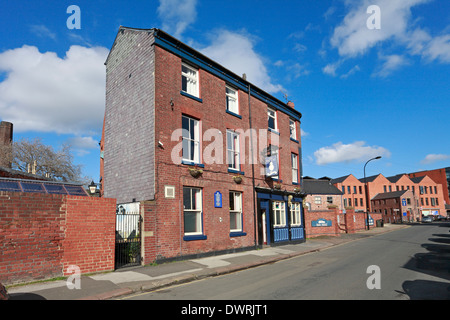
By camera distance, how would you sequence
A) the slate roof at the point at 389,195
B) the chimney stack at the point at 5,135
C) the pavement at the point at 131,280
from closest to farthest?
1. the pavement at the point at 131,280
2. the chimney stack at the point at 5,135
3. the slate roof at the point at 389,195

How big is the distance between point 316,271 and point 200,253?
5.61 m

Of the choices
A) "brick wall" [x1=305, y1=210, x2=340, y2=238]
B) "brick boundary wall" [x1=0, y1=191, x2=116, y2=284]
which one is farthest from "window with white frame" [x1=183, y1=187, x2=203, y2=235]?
"brick wall" [x1=305, y1=210, x2=340, y2=238]

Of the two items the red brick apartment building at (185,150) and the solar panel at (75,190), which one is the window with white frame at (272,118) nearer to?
the red brick apartment building at (185,150)

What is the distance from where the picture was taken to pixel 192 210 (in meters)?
14.5

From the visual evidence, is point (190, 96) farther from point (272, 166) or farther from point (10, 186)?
point (10, 186)

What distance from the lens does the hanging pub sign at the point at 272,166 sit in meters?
19.3

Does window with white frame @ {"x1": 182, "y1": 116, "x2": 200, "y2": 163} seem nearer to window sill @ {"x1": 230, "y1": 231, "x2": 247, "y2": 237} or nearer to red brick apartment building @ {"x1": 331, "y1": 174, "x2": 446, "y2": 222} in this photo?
window sill @ {"x1": 230, "y1": 231, "x2": 247, "y2": 237}

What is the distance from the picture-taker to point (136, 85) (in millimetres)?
15008

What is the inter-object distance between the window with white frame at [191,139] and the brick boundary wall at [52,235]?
4.69 m

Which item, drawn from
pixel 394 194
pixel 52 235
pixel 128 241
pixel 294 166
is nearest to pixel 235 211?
pixel 128 241

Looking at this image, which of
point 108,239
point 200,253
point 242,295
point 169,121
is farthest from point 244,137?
point 242,295

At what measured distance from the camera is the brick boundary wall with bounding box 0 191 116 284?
8734 millimetres

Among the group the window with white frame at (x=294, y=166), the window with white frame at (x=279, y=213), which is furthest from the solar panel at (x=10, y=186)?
the window with white frame at (x=294, y=166)

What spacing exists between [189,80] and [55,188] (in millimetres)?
8292
